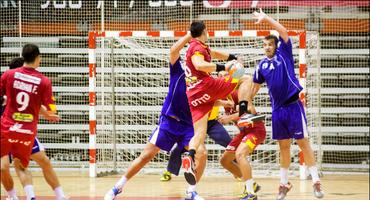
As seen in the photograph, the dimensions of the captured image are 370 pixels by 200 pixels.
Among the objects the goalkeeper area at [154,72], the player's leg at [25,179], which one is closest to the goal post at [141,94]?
the goalkeeper area at [154,72]

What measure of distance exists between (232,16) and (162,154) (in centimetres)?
373

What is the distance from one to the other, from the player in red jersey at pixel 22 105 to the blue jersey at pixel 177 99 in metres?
1.99

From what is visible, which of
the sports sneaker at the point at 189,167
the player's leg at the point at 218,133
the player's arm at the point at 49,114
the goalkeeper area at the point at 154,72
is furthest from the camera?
the goalkeeper area at the point at 154,72

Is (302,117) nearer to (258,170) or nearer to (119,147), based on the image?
(258,170)

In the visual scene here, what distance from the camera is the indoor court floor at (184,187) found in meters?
12.0

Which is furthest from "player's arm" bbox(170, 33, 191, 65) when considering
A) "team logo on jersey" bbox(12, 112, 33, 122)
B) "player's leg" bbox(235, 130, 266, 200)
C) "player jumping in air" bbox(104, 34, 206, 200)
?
"team logo on jersey" bbox(12, 112, 33, 122)

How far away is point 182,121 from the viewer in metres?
10.6

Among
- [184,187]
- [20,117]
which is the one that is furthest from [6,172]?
[184,187]

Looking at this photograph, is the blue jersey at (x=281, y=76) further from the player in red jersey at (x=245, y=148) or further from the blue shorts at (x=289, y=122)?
the player in red jersey at (x=245, y=148)

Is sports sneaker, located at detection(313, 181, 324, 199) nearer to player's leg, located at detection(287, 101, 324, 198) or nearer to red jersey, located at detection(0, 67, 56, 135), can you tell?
player's leg, located at detection(287, 101, 324, 198)

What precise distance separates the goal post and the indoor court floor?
2.95 feet

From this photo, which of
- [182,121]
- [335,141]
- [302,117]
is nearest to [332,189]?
[302,117]

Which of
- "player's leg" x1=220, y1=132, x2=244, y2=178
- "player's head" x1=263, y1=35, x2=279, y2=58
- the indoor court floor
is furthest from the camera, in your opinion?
"player's leg" x1=220, y1=132, x2=244, y2=178

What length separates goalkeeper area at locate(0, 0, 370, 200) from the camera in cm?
1588
